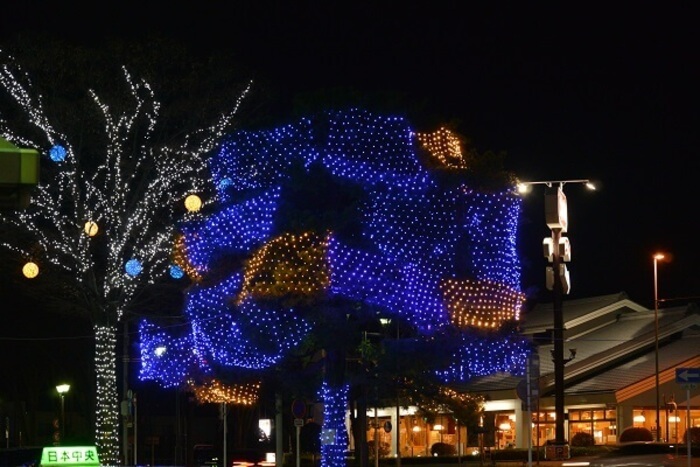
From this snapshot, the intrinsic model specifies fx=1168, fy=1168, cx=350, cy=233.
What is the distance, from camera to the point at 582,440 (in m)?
50.2

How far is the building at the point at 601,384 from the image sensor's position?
2088 inches

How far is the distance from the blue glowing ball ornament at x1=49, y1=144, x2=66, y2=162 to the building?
18.8m

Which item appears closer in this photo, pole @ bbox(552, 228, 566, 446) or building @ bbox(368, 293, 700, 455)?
pole @ bbox(552, 228, 566, 446)

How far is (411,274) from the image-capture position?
30.2 meters

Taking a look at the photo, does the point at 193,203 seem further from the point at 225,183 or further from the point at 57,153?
the point at 57,153

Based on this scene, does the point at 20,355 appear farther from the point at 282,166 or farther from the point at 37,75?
the point at 282,166

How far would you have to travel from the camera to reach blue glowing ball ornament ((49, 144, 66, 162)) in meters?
34.8

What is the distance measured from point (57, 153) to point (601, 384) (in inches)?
1181

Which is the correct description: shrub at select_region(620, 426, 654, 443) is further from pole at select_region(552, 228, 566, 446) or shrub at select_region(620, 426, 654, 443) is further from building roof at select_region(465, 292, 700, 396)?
building roof at select_region(465, 292, 700, 396)

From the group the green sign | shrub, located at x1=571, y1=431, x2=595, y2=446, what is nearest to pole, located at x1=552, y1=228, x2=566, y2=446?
shrub, located at x1=571, y1=431, x2=595, y2=446

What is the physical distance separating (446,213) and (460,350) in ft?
12.4

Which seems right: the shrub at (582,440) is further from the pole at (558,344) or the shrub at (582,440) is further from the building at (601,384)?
the pole at (558,344)

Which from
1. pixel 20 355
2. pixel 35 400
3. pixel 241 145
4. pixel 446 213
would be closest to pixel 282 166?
pixel 241 145

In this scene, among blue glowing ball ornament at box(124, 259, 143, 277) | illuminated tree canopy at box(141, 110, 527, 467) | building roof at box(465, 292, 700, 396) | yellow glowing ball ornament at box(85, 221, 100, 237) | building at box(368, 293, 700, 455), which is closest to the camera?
illuminated tree canopy at box(141, 110, 527, 467)
